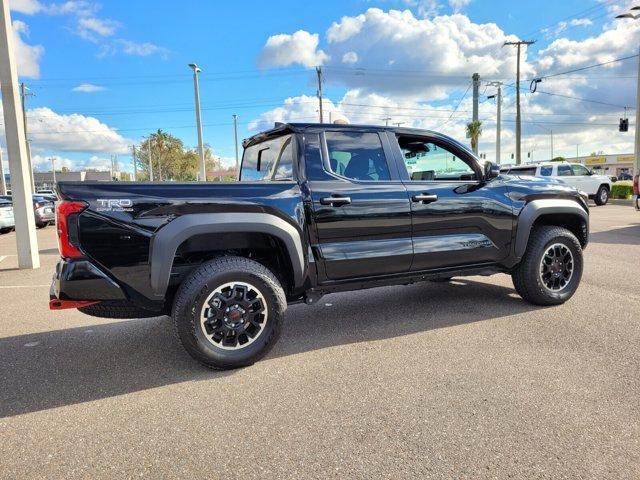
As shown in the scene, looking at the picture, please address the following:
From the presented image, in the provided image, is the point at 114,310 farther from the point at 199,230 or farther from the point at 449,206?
the point at 449,206

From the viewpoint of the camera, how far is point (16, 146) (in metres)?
8.05

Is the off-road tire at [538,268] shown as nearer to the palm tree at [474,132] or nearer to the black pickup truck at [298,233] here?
the black pickup truck at [298,233]

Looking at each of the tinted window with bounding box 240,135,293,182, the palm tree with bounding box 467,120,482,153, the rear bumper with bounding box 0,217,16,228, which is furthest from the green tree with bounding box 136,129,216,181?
the tinted window with bounding box 240,135,293,182

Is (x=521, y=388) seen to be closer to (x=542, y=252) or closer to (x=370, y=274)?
(x=370, y=274)

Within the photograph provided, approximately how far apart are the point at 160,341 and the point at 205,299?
1.15 meters

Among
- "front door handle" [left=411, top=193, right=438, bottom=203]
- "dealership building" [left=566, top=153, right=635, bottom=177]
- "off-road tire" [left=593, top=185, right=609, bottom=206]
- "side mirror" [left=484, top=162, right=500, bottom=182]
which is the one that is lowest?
"off-road tire" [left=593, top=185, right=609, bottom=206]

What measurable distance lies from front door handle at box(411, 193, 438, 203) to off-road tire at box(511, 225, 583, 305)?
140 centimetres

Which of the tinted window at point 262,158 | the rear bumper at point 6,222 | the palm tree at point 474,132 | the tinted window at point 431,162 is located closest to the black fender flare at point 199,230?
the tinted window at point 262,158

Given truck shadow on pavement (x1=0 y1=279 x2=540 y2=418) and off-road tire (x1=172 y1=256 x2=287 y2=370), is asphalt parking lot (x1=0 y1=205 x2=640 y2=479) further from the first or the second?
off-road tire (x1=172 y1=256 x2=287 y2=370)

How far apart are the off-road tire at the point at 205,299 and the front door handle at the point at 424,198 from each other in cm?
147

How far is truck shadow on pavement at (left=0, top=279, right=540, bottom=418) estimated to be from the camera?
3.30 meters

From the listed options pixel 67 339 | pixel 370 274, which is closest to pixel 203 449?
pixel 370 274

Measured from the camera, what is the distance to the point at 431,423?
8.83ft

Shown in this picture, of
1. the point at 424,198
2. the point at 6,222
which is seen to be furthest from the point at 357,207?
the point at 6,222
